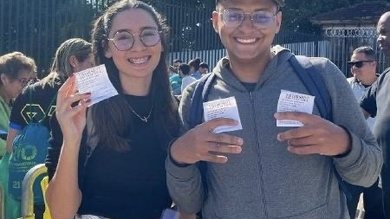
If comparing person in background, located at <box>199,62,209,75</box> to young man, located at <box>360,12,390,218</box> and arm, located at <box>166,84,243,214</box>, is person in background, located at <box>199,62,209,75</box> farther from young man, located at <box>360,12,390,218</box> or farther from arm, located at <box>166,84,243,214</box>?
arm, located at <box>166,84,243,214</box>

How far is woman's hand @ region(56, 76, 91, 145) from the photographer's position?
2730mm

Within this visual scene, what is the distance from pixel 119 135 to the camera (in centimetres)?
288

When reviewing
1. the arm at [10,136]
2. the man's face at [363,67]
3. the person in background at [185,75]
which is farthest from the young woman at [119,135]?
the person in background at [185,75]

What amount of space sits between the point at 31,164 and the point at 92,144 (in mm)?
1850

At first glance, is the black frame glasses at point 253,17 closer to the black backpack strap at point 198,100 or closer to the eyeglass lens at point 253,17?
the eyeglass lens at point 253,17

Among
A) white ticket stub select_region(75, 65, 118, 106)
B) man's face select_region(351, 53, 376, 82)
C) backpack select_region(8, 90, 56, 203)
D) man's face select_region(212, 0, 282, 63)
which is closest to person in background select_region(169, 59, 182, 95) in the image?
man's face select_region(351, 53, 376, 82)

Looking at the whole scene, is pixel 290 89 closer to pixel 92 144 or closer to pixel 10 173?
pixel 92 144

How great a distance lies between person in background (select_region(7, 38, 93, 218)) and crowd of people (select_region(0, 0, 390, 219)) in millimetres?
1936

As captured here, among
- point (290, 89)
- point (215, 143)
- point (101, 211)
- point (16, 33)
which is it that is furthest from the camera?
point (16, 33)

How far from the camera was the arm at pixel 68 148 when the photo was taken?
2.73 meters

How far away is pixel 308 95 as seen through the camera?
2500 millimetres

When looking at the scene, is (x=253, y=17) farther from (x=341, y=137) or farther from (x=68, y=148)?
(x=68, y=148)

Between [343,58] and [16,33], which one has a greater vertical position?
[16,33]

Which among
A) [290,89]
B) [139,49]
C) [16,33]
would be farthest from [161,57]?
[16,33]
